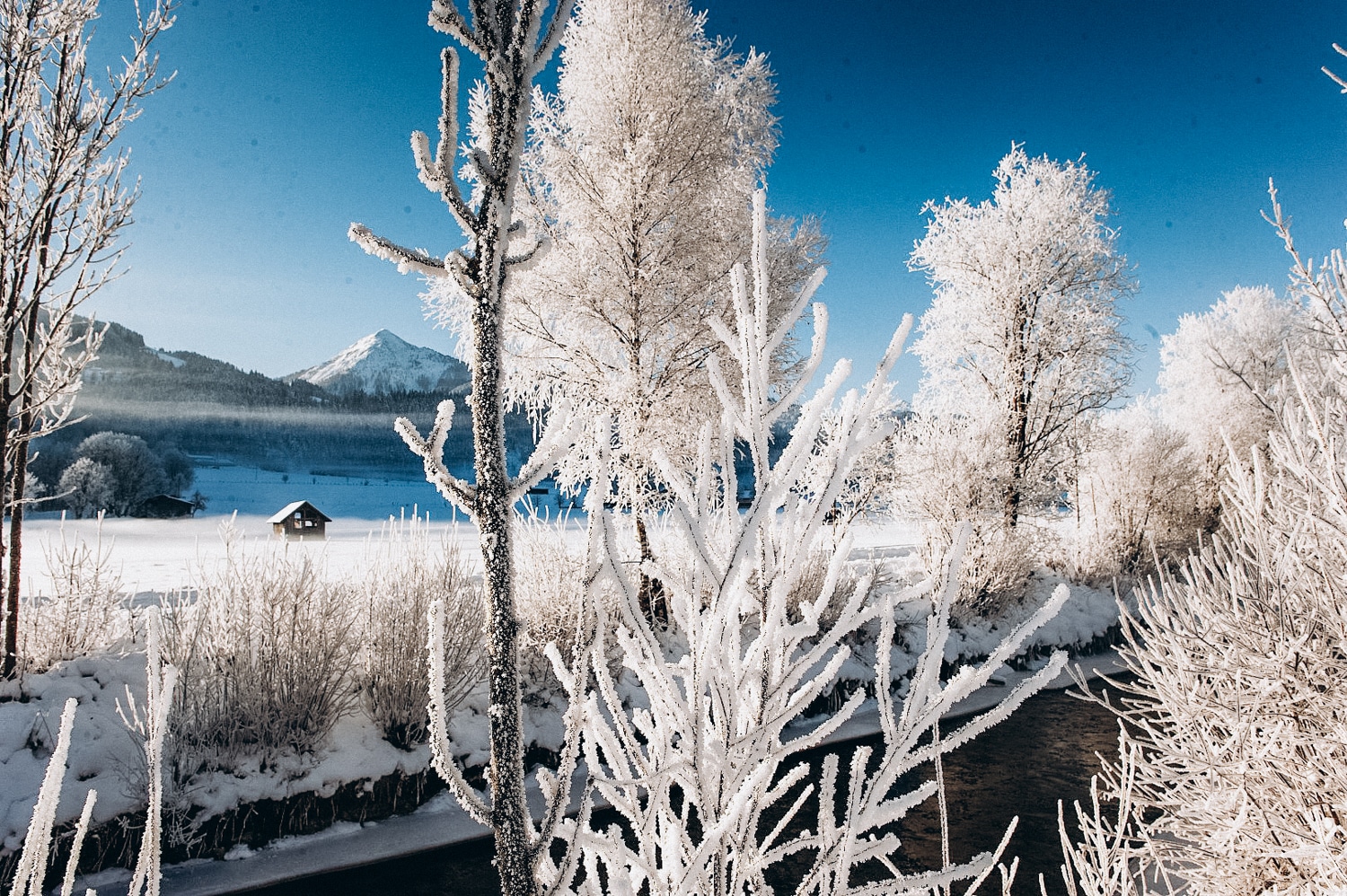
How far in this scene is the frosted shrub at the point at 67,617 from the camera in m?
4.92

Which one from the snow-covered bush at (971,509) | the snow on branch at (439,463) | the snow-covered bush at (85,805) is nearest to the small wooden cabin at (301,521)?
the snow-covered bush at (971,509)

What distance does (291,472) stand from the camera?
5691cm

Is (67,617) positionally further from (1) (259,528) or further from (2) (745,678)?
(1) (259,528)

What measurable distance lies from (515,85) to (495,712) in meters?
0.97

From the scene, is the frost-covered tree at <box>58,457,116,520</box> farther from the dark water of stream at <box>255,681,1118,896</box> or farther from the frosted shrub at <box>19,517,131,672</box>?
the dark water of stream at <box>255,681,1118,896</box>

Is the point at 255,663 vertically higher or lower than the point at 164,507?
lower

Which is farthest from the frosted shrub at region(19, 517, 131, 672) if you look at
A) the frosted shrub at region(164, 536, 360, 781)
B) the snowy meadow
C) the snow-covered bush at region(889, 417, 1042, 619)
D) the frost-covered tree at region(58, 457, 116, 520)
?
the frost-covered tree at region(58, 457, 116, 520)

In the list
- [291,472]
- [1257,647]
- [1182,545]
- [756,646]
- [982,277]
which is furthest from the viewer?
Answer: [291,472]

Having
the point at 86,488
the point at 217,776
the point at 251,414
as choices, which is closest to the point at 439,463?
the point at 217,776

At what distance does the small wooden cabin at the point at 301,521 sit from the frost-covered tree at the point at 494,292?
16015mm

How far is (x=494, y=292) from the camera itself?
106 cm

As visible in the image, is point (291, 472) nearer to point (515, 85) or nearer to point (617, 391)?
point (617, 391)

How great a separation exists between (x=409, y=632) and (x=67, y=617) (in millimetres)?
2344

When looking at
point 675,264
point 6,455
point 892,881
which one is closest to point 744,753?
point 892,881
